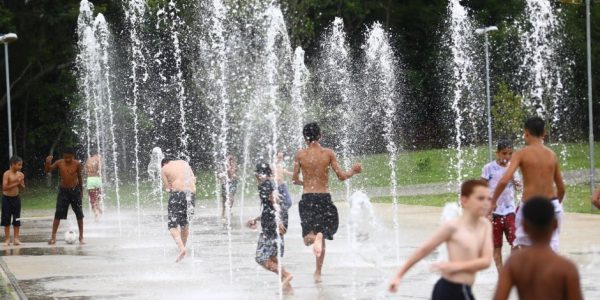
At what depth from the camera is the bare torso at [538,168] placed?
377 inches

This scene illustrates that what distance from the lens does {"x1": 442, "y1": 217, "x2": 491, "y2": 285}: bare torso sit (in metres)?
6.27

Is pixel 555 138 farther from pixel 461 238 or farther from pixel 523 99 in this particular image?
pixel 461 238

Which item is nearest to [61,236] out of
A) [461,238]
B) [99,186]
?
[99,186]

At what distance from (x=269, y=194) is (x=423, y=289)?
75.5 inches

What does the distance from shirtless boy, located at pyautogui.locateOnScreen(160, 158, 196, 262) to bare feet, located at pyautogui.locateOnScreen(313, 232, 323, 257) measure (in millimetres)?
3195

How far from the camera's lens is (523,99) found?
47.6 meters

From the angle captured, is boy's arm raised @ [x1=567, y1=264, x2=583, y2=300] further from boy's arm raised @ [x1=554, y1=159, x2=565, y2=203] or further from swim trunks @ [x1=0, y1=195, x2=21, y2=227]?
swim trunks @ [x1=0, y1=195, x2=21, y2=227]

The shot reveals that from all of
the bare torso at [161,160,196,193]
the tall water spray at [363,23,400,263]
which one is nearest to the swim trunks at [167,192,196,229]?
the bare torso at [161,160,196,193]

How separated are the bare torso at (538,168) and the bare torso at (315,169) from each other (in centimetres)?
311

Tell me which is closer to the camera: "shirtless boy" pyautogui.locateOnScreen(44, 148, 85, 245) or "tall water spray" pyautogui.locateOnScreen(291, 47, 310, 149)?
"shirtless boy" pyautogui.locateOnScreen(44, 148, 85, 245)

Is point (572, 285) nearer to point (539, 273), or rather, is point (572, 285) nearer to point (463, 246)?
point (539, 273)

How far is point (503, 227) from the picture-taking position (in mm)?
12000

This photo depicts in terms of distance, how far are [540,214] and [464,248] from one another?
1086mm

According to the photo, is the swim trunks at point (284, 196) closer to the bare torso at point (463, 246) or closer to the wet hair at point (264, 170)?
the wet hair at point (264, 170)
